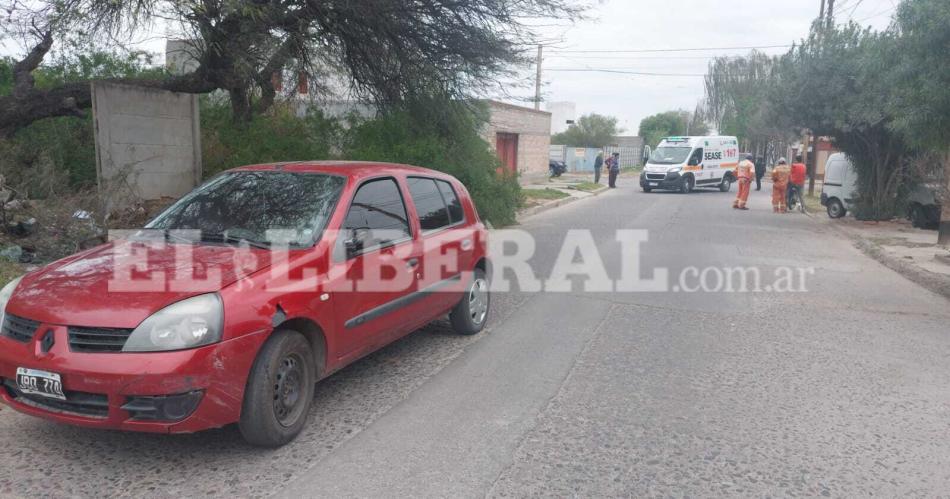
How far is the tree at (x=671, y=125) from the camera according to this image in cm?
7831

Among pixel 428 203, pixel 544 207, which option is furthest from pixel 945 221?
pixel 428 203

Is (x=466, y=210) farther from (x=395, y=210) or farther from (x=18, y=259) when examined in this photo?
(x=18, y=259)

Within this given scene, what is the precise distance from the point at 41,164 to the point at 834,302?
1095cm

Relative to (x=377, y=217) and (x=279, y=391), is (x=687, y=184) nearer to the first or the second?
(x=377, y=217)

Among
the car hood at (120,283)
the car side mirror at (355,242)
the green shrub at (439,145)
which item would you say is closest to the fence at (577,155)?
the green shrub at (439,145)

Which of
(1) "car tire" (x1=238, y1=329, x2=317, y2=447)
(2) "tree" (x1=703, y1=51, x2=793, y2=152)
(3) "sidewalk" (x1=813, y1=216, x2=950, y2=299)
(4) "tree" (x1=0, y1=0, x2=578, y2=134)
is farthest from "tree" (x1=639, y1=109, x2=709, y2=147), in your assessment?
(1) "car tire" (x1=238, y1=329, x2=317, y2=447)

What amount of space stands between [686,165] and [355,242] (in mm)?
26892

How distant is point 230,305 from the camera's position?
3680 mm

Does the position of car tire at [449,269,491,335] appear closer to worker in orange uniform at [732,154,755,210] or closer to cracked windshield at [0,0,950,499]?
cracked windshield at [0,0,950,499]

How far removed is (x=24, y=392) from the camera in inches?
145

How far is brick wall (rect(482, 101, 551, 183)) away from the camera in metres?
27.1

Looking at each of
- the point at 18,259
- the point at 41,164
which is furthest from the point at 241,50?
the point at 18,259

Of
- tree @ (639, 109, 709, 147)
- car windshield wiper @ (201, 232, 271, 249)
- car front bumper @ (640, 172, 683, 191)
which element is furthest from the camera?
tree @ (639, 109, 709, 147)

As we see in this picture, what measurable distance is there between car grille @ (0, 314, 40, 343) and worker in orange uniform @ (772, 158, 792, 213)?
21304 mm
